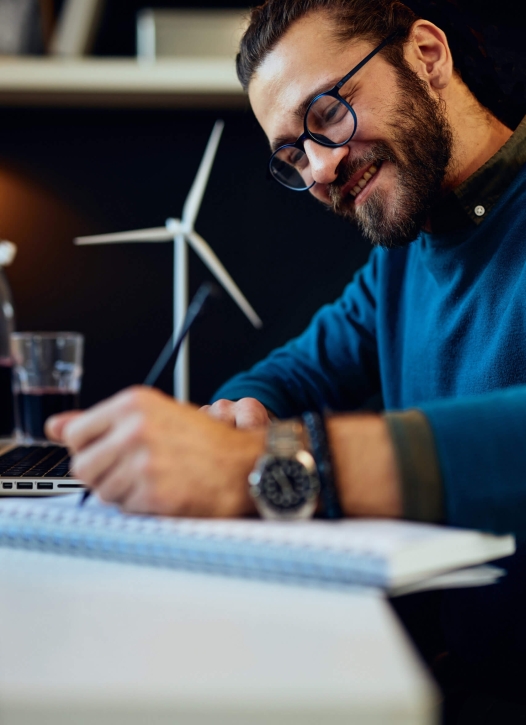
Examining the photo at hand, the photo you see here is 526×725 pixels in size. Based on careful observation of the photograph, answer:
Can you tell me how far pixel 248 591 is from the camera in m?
0.42

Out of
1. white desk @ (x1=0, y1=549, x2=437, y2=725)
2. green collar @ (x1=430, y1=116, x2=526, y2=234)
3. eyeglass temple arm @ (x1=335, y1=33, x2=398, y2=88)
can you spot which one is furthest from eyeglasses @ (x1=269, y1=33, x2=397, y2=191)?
white desk @ (x1=0, y1=549, x2=437, y2=725)

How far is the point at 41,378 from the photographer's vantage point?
124 cm

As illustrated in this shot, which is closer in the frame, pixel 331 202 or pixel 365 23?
pixel 365 23

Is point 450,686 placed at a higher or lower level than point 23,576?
lower

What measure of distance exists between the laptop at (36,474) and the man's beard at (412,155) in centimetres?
52

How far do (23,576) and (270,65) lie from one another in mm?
779

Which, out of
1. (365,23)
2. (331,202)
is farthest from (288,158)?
(365,23)

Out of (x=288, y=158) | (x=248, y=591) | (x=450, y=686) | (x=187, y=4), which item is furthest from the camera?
(x=187, y=4)

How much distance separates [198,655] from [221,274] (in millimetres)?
1212

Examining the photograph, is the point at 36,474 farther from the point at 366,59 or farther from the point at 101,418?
the point at 366,59

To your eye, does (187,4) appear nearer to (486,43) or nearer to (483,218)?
Answer: (486,43)

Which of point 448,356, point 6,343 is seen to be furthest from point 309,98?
point 6,343

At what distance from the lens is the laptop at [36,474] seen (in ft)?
2.46

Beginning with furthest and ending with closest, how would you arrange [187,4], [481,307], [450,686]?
1. [187,4]
2. [481,307]
3. [450,686]
